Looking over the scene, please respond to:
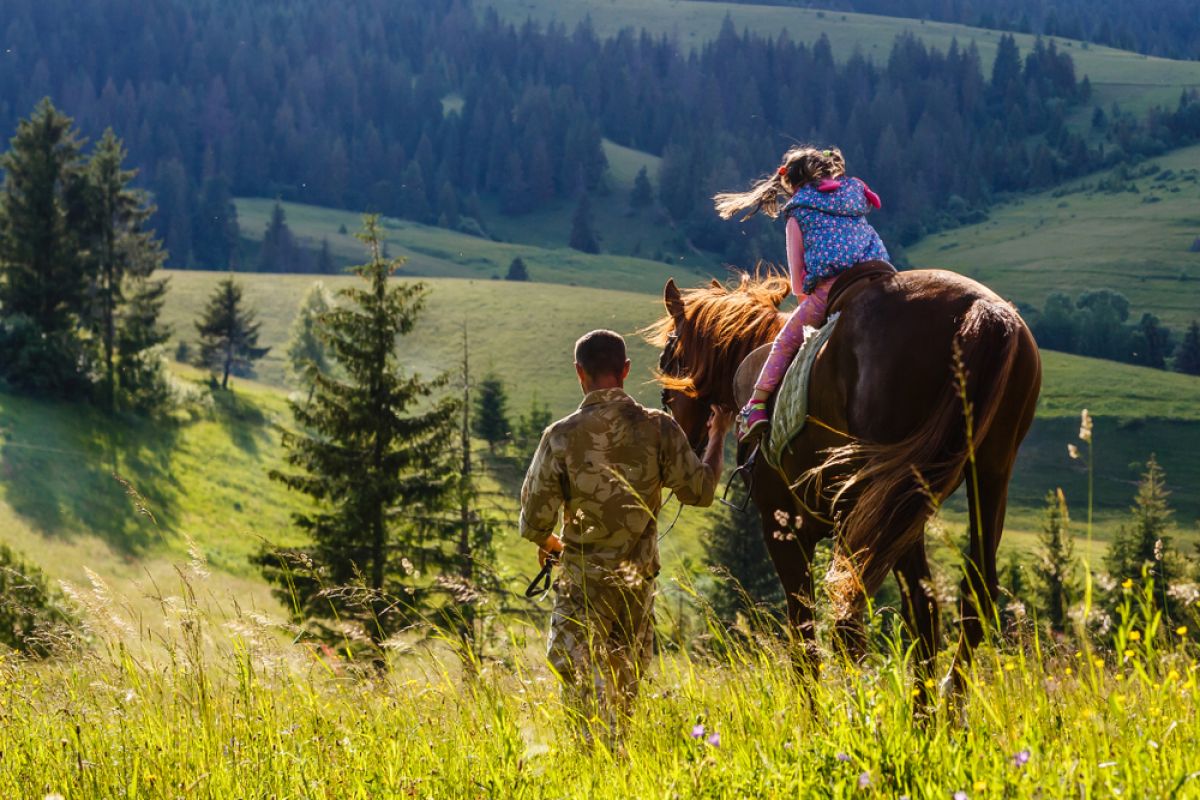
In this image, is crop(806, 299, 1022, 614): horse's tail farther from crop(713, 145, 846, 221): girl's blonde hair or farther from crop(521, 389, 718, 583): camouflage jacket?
crop(713, 145, 846, 221): girl's blonde hair

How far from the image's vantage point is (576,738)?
178 inches

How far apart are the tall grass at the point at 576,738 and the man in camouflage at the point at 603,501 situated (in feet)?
1.27

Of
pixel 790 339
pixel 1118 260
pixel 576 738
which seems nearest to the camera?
pixel 576 738

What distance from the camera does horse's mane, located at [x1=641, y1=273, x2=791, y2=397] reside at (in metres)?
8.21

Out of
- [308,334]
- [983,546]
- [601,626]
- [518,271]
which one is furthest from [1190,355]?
[601,626]

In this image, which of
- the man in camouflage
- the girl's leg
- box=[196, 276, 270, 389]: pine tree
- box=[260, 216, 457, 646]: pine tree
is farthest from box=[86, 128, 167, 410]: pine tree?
the man in camouflage

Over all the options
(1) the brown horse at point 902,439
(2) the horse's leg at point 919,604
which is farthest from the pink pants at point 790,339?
(2) the horse's leg at point 919,604

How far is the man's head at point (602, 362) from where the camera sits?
242 inches

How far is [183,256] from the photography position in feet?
653

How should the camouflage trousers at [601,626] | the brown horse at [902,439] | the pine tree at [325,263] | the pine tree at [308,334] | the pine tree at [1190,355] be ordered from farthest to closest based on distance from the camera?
the pine tree at [325,263] < the pine tree at [1190,355] < the pine tree at [308,334] < the camouflage trousers at [601,626] < the brown horse at [902,439]

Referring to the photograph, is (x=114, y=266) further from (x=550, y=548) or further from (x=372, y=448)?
(x=550, y=548)

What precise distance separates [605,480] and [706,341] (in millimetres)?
2544

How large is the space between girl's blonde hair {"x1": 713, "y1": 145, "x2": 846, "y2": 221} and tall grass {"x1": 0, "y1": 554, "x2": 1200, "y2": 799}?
3.47 metres

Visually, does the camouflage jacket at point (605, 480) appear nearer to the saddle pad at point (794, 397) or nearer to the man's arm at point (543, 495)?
the man's arm at point (543, 495)
